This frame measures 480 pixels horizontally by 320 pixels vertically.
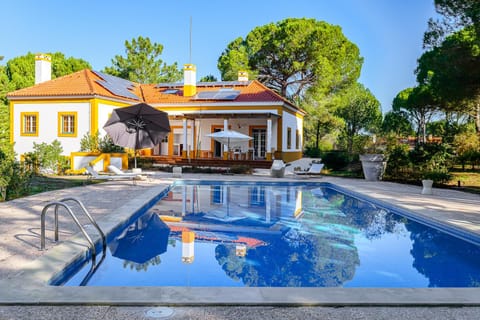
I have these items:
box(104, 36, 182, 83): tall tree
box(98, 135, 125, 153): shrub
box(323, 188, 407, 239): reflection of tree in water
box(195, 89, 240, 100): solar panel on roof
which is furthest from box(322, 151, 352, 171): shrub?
box(104, 36, 182, 83): tall tree

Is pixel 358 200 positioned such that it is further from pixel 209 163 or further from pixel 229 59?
pixel 229 59

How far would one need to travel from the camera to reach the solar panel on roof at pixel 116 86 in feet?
81.0

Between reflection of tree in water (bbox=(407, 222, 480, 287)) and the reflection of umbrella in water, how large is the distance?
15.0 feet

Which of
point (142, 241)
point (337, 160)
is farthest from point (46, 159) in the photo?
point (337, 160)

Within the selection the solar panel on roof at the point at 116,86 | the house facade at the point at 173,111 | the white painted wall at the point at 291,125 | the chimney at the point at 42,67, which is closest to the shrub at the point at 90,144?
the house facade at the point at 173,111

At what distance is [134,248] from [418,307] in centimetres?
502

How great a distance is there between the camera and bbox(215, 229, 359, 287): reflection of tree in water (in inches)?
222

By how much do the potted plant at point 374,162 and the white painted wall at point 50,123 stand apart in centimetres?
1520

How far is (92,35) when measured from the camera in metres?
26.5

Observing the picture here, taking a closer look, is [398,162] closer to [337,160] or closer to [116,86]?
[337,160]

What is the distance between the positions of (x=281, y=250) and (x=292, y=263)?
80 cm

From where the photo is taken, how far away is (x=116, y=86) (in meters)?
26.5

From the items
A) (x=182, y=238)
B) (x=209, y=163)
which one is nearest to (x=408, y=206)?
(x=182, y=238)

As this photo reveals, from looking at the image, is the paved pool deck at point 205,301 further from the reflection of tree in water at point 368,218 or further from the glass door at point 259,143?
the glass door at point 259,143
